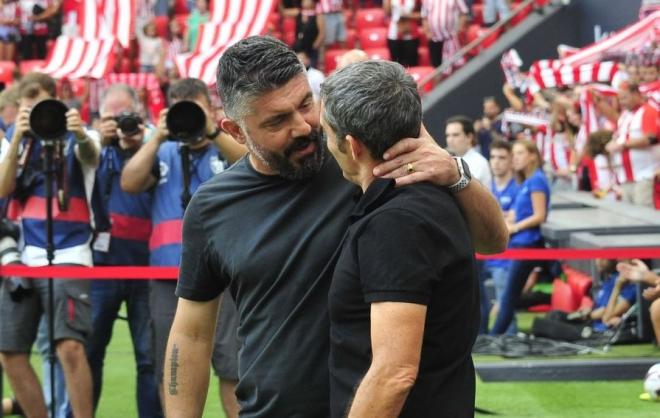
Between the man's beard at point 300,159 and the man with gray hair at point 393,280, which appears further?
the man's beard at point 300,159

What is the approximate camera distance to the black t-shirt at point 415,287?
2.68 meters

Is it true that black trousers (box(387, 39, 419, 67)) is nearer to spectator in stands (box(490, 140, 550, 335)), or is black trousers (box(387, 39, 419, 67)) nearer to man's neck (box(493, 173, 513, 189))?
man's neck (box(493, 173, 513, 189))

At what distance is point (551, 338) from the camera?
9.86m

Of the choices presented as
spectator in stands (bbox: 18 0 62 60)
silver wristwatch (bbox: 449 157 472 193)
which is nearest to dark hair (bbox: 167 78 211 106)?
silver wristwatch (bbox: 449 157 472 193)

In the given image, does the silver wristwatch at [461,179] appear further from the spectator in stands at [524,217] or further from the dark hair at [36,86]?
the spectator in stands at [524,217]

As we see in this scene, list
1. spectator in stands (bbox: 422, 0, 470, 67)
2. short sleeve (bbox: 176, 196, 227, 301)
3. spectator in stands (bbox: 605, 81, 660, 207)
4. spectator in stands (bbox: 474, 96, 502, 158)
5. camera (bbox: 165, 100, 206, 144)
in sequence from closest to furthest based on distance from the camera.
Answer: short sleeve (bbox: 176, 196, 227, 301) → camera (bbox: 165, 100, 206, 144) → spectator in stands (bbox: 605, 81, 660, 207) → spectator in stands (bbox: 474, 96, 502, 158) → spectator in stands (bbox: 422, 0, 470, 67)

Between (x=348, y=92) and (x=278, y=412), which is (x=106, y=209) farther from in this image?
(x=348, y=92)

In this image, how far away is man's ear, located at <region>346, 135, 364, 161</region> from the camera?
2807mm

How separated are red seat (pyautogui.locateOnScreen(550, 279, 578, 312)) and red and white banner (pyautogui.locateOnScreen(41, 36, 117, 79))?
867cm

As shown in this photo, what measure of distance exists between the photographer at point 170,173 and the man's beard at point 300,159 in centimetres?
285

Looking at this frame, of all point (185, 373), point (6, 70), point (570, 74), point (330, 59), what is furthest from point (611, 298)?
point (6, 70)

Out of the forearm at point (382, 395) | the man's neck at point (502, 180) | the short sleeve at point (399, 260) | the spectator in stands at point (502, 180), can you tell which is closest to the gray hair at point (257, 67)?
the short sleeve at point (399, 260)

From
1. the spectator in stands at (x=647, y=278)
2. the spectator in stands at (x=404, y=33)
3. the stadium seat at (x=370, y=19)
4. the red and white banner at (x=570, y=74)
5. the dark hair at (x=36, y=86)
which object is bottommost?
the stadium seat at (x=370, y=19)

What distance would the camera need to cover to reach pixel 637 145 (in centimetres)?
1220
